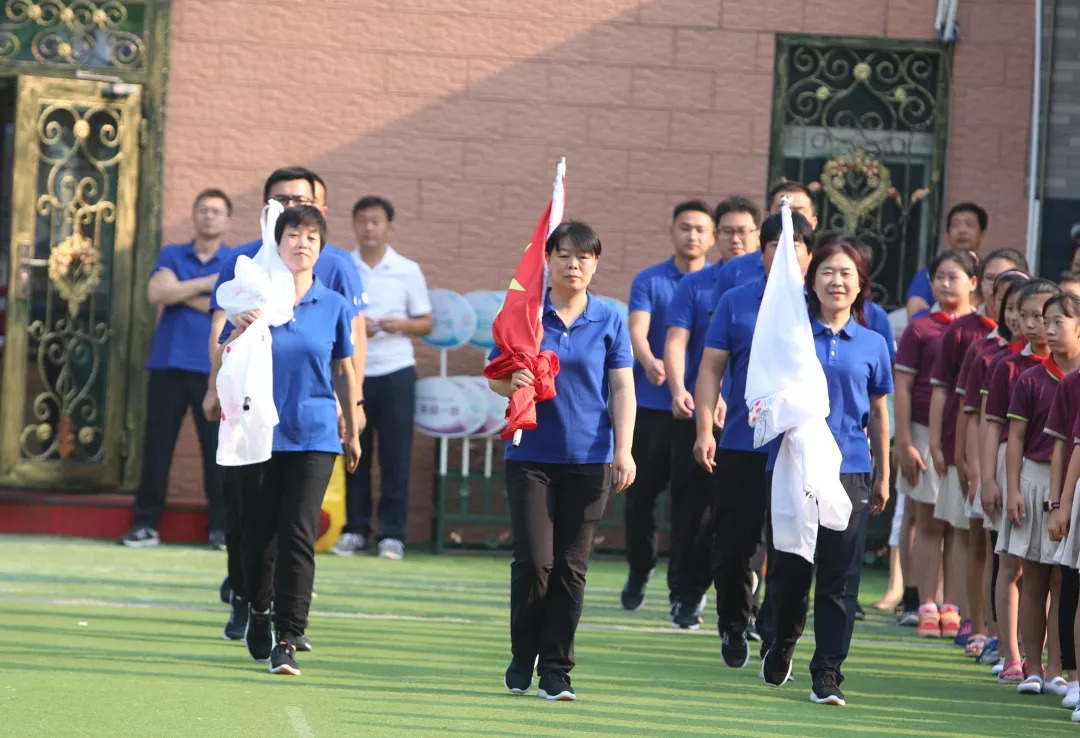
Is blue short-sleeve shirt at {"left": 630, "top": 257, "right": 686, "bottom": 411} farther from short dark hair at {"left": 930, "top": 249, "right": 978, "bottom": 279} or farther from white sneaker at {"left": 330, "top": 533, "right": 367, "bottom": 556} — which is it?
white sneaker at {"left": 330, "top": 533, "right": 367, "bottom": 556}

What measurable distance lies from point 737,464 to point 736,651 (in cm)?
83

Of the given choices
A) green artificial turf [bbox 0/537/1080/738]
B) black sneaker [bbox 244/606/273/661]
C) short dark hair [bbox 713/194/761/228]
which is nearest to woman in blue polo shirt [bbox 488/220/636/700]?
green artificial turf [bbox 0/537/1080/738]

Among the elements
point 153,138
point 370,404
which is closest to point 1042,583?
point 370,404

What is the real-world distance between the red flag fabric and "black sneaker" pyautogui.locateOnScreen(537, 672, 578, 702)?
2.96 feet

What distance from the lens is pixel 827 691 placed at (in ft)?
23.6

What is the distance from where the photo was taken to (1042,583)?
7836 mm

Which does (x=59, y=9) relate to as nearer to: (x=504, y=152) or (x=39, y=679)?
(x=504, y=152)

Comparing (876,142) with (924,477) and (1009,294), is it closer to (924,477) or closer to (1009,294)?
(924,477)

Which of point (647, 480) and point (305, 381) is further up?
point (305, 381)

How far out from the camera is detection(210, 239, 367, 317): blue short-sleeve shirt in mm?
8008

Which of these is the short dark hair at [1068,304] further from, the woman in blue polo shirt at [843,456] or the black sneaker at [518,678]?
the black sneaker at [518,678]

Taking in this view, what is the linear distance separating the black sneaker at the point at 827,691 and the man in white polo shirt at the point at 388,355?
515cm

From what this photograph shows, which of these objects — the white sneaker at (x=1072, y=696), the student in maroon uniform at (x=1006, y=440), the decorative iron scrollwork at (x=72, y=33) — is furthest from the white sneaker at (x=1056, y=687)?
the decorative iron scrollwork at (x=72, y=33)

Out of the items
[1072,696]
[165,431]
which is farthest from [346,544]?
[1072,696]
